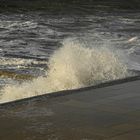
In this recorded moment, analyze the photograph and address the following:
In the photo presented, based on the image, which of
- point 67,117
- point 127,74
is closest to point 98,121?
point 67,117

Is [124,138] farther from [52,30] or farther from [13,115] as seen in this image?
[52,30]

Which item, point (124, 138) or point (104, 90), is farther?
point (104, 90)

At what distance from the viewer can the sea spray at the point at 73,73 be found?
9.96 metres

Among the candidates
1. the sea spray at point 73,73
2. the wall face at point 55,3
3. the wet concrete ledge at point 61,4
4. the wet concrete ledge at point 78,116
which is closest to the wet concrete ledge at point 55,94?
the wet concrete ledge at point 78,116

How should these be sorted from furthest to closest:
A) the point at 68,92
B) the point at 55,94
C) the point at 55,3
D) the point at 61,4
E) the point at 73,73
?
the point at 55,3 → the point at 61,4 → the point at 73,73 → the point at 68,92 → the point at 55,94

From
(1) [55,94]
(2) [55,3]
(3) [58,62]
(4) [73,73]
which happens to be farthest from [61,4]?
(1) [55,94]

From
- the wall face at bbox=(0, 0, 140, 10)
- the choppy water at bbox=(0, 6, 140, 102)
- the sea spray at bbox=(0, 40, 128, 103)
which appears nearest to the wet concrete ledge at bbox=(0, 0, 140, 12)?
the wall face at bbox=(0, 0, 140, 10)

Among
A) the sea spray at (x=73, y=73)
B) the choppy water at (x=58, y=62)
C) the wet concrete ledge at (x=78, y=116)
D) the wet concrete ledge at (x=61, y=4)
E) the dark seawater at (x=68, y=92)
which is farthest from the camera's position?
the wet concrete ledge at (x=61, y=4)

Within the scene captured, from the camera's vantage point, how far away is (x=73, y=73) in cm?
1066

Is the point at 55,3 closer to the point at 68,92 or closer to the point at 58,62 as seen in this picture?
the point at 58,62

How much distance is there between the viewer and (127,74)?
11109 millimetres

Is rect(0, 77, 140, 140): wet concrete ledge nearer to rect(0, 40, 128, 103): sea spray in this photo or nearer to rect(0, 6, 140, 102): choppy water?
rect(0, 40, 128, 103): sea spray

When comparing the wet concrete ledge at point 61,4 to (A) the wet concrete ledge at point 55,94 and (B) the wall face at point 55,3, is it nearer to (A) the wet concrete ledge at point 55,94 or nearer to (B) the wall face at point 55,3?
(B) the wall face at point 55,3

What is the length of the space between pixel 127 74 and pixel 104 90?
91.6 inches
